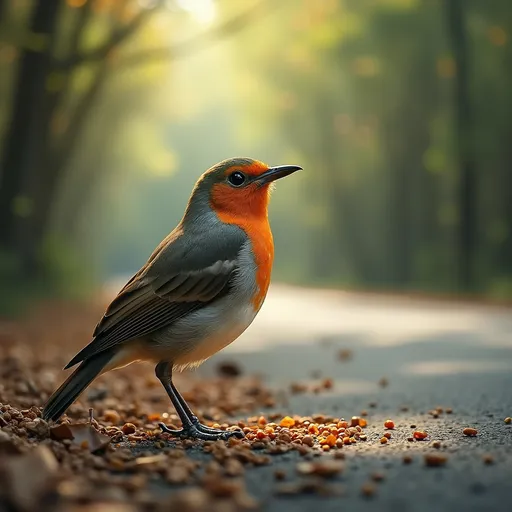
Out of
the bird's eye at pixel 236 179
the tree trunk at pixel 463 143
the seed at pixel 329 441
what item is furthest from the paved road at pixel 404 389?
the tree trunk at pixel 463 143

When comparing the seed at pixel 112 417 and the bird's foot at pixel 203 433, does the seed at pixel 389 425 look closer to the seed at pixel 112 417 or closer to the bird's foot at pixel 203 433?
the bird's foot at pixel 203 433

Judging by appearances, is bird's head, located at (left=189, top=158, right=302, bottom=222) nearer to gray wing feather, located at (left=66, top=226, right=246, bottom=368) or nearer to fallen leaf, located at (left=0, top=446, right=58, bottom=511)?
gray wing feather, located at (left=66, top=226, right=246, bottom=368)

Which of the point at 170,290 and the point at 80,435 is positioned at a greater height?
the point at 170,290

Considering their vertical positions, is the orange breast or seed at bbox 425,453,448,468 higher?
the orange breast

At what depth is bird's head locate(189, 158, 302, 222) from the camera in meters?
5.05

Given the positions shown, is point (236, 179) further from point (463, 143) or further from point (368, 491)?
point (463, 143)

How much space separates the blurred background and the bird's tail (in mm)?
8072

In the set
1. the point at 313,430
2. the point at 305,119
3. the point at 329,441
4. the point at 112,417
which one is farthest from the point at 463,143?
the point at 329,441

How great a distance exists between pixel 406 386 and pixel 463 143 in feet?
62.9

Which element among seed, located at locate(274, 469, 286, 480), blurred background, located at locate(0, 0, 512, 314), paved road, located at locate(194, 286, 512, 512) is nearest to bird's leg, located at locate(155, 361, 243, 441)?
paved road, located at locate(194, 286, 512, 512)

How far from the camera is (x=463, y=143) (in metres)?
24.8

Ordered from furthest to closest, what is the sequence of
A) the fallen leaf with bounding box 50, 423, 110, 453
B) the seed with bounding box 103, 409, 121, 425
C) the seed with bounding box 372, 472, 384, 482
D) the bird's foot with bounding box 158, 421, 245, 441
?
the seed with bounding box 103, 409, 121, 425
the bird's foot with bounding box 158, 421, 245, 441
the fallen leaf with bounding box 50, 423, 110, 453
the seed with bounding box 372, 472, 384, 482

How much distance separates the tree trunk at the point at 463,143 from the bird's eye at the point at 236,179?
20533 millimetres

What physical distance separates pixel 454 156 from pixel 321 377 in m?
18.2
